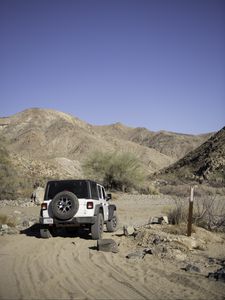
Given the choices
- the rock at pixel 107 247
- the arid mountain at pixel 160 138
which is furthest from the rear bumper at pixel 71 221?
the arid mountain at pixel 160 138

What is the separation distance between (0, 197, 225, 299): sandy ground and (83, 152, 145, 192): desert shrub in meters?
25.3

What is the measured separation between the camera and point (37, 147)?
286ft

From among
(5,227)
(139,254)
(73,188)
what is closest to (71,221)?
(73,188)

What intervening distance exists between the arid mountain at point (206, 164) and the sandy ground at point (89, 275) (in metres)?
38.2

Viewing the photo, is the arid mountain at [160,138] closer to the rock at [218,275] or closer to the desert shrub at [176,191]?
the desert shrub at [176,191]

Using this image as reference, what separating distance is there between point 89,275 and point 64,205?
4403 millimetres

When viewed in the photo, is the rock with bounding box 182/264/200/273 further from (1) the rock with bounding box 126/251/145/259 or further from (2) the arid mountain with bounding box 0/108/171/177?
(2) the arid mountain with bounding box 0/108/171/177

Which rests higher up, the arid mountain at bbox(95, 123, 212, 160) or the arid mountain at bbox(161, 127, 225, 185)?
the arid mountain at bbox(95, 123, 212, 160)

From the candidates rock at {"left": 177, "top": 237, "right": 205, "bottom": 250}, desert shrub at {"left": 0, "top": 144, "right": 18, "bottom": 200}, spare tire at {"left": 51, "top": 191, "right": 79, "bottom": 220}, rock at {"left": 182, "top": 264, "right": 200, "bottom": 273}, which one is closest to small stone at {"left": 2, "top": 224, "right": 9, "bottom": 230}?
spare tire at {"left": 51, "top": 191, "right": 79, "bottom": 220}

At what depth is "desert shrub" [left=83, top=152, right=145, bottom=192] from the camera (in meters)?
37.4

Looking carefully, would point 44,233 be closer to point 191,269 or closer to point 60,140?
point 191,269

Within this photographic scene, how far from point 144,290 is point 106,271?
1.50 m

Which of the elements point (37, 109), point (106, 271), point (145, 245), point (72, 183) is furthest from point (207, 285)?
point (37, 109)

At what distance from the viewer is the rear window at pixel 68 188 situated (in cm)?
1318
